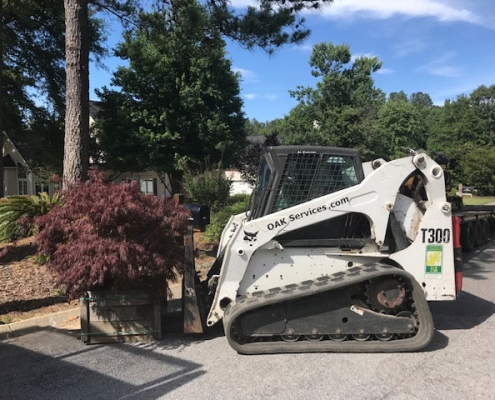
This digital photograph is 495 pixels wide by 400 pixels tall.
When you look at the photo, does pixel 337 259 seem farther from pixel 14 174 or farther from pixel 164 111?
pixel 14 174

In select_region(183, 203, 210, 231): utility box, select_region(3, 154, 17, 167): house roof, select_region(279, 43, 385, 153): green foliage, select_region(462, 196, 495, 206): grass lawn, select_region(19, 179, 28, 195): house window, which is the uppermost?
select_region(279, 43, 385, 153): green foliage

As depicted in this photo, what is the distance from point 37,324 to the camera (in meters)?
5.27

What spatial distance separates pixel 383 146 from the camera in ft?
121

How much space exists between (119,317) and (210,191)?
680 centimetres

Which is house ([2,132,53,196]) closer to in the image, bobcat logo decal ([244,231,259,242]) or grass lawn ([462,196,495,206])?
bobcat logo decal ([244,231,259,242])

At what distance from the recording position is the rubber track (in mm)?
4375

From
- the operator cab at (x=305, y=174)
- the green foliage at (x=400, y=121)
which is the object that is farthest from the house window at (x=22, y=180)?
the green foliage at (x=400, y=121)

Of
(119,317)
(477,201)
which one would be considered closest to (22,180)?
(119,317)

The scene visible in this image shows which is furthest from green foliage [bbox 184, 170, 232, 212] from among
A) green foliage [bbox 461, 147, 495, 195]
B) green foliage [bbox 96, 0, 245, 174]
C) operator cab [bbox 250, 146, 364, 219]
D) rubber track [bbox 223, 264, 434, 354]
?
green foliage [bbox 461, 147, 495, 195]

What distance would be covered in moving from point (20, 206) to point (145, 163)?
12.2m

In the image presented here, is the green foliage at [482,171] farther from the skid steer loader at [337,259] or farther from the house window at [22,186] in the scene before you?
the skid steer loader at [337,259]

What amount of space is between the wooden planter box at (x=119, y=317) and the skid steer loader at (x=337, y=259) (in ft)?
2.16

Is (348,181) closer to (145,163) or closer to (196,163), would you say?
(196,163)

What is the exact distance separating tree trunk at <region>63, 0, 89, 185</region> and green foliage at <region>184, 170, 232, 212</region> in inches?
147
